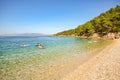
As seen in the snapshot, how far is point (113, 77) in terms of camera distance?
11617mm

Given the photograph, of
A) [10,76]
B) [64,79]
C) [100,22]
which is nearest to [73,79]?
[64,79]

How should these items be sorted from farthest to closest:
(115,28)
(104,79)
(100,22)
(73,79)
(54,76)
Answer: (100,22) → (115,28) → (54,76) → (73,79) → (104,79)

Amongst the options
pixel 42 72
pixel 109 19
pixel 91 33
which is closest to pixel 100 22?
pixel 109 19

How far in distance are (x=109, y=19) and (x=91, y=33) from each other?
63.0 ft

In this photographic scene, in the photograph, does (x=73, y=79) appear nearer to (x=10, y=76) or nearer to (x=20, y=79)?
(x=20, y=79)

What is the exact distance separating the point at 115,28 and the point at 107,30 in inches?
234

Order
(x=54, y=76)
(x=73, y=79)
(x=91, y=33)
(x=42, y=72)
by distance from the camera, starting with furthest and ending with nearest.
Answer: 1. (x=91, y=33)
2. (x=42, y=72)
3. (x=54, y=76)
4. (x=73, y=79)

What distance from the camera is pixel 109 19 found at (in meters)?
94.9

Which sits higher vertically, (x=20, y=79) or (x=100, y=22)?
(x=100, y=22)

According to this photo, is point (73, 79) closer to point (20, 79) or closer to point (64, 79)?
point (64, 79)


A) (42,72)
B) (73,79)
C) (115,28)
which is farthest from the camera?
(115,28)

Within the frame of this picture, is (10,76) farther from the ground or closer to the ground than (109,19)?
closer to the ground

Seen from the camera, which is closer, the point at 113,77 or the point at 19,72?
the point at 113,77

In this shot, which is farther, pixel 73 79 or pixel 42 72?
pixel 42 72
